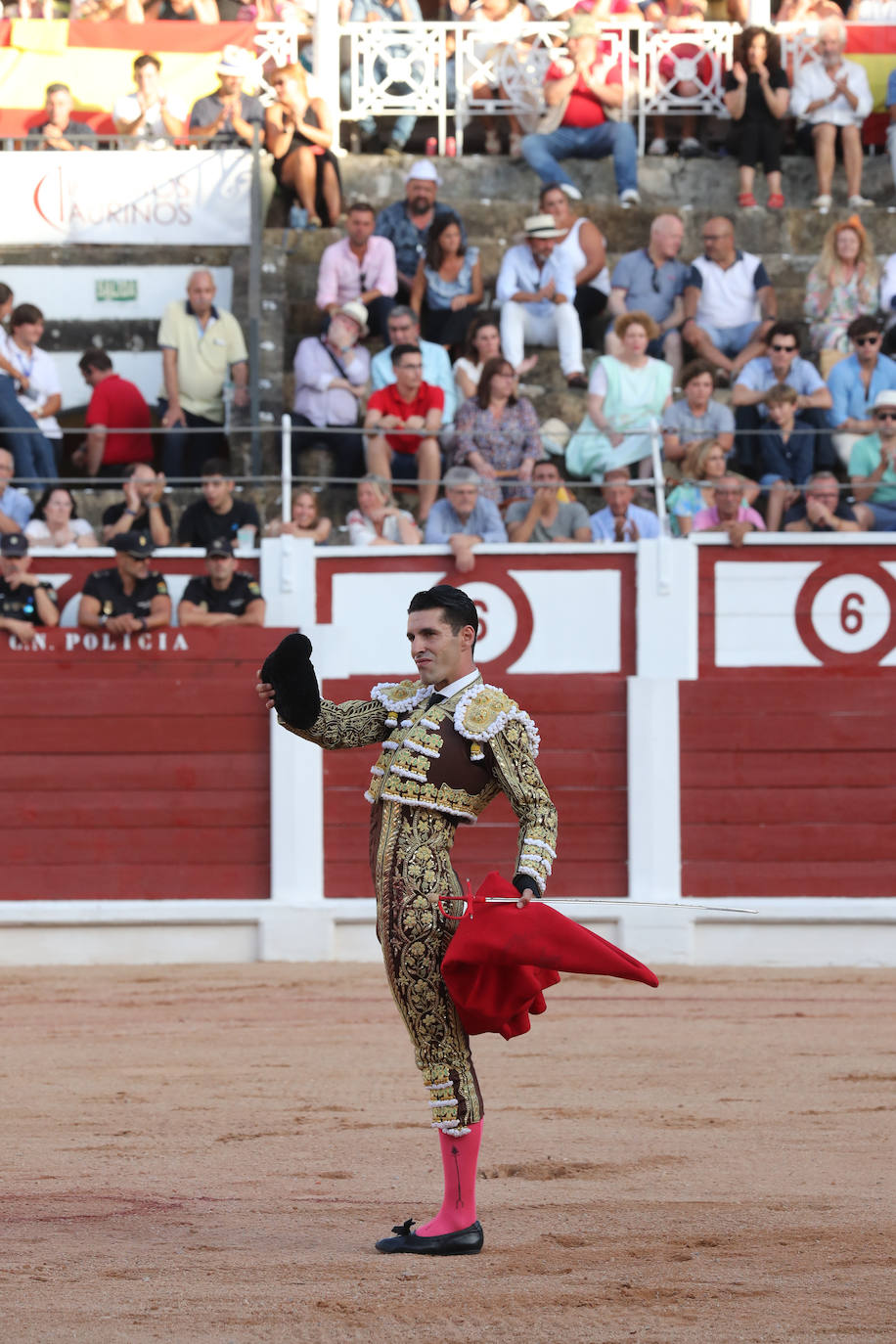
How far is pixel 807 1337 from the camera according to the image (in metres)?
2.84

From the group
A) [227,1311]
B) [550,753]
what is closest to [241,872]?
[550,753]

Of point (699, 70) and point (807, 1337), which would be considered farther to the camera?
point (699, 70)

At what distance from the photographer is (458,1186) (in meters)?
3.39

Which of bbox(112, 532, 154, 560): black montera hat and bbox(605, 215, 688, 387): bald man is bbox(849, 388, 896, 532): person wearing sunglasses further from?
bbox(112, 532, 154, 560): black montera hat

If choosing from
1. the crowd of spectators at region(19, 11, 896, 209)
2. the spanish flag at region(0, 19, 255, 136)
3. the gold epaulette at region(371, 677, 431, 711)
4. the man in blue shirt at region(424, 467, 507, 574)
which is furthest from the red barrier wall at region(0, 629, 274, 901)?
the spanish flag at region(0, 19, 255, 136)

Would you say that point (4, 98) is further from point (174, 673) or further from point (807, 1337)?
point (807, 1337)

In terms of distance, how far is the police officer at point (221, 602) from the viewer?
7.56 meters

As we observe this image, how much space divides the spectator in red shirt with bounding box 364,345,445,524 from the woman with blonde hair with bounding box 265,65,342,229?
1.77m

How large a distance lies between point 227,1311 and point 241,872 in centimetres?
475

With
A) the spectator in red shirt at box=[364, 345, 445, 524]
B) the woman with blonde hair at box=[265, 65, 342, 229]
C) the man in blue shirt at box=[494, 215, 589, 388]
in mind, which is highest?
the woman with blonde hair at box=[265, 65, 342, 229]

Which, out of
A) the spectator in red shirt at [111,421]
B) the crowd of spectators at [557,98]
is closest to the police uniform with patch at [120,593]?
the spectator in red shirt at [111,421]

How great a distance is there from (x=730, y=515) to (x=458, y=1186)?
16.1 feet

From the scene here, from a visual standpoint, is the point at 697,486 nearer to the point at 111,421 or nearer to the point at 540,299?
the point at 540,299

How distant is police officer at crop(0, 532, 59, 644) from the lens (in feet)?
24.6
